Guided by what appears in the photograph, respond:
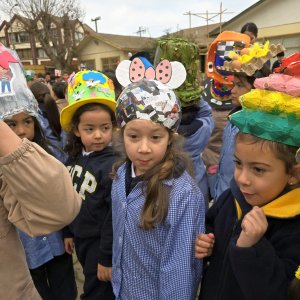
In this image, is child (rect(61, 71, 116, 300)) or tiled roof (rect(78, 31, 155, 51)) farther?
tiled roof (rect(78, 31, 155, 51))

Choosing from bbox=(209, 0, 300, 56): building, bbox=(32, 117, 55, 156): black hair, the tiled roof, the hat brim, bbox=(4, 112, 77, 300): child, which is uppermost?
the tiled roof

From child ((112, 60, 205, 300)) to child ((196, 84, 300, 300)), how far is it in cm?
23

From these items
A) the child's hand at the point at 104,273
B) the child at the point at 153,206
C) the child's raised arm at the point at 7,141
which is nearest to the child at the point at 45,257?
the child's hand at the point at 104,273

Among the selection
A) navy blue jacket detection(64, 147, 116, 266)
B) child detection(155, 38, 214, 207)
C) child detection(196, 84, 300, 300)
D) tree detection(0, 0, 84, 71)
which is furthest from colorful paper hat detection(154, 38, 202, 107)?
tree detection(0, 0, 84, 71)

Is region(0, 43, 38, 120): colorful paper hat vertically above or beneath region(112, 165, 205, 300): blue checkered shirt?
→ above

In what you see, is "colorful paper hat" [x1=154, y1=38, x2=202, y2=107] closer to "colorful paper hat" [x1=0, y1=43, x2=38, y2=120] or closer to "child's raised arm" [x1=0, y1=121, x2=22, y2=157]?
"colorful paper hat" [x1=0, y1=43, x2=38, y2=120]

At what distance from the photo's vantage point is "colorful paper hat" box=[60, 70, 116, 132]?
212cm

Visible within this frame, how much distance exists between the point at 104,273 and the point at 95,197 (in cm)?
47

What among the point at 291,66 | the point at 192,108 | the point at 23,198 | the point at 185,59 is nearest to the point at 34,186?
the point at 23,198

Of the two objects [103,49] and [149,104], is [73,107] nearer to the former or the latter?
[149,104]

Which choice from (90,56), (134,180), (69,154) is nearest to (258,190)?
(134,180)

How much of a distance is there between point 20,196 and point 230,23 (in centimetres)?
1667

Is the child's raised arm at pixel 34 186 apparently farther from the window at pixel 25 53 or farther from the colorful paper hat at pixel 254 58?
the window at pixel 25 53

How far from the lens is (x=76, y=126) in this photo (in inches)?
86.5
